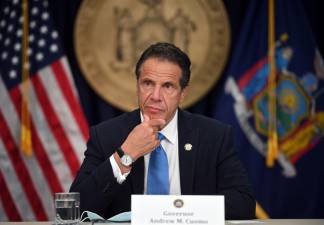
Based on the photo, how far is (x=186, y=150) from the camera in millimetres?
3158

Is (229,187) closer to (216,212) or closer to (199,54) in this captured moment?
(216,212)

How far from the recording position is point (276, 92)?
5.26 metres

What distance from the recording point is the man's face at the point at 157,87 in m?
3.02

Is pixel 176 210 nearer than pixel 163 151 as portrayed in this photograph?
Yes

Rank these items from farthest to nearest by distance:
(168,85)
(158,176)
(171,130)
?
1. (171,130)
2. (168,85)
3. (158,176)

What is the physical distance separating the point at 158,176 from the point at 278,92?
2567mm

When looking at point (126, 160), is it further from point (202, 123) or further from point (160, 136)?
point (202, 123)

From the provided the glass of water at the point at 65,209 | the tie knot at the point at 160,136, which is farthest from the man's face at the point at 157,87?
the glass of water at the point at 65,209

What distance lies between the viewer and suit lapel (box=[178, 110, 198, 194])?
10.1ft

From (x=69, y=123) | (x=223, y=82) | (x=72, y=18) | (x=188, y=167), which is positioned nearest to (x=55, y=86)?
(x=69, y=123)

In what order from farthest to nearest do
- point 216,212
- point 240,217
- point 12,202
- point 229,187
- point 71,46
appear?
point 71,46 → point 12,202 → point 229,187 → point 240,217 → point 216,212

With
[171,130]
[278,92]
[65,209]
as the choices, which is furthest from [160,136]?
[278,92]

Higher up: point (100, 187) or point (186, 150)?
point (186, 150)

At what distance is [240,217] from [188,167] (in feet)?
1.40
